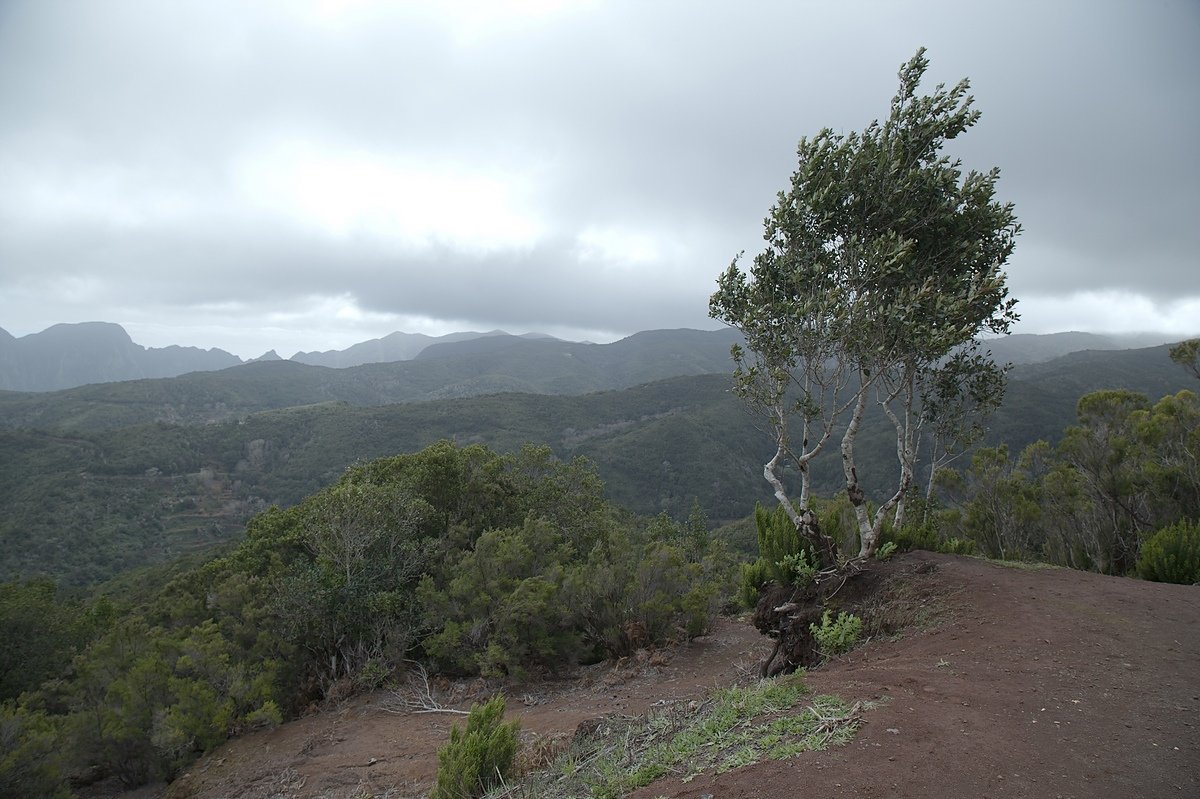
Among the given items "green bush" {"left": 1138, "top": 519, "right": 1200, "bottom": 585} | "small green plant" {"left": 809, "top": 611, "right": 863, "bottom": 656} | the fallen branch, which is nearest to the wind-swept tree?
"small green plant" {"left": 809, "top": 611, "right": 863, "bottom": 656}

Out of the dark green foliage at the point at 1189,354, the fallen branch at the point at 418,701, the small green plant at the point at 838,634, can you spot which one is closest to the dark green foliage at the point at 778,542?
the small green plant at the point at 838,634

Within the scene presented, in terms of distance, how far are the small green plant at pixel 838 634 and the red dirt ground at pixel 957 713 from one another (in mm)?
186

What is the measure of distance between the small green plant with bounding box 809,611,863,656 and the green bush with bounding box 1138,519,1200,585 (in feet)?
19.5

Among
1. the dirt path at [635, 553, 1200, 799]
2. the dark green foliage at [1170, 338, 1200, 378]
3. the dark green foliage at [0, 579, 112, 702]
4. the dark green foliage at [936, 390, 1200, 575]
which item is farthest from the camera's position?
the dark green foliage at [1170, 338, 1200, 378]


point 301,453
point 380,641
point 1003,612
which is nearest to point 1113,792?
point 1003,612

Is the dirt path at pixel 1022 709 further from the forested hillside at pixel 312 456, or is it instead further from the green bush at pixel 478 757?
the forested hillside at pixel 312 456

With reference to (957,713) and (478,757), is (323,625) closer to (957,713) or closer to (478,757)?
(478,757)

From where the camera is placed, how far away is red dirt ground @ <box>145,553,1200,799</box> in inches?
147

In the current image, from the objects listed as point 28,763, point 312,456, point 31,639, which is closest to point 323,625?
point 28,763

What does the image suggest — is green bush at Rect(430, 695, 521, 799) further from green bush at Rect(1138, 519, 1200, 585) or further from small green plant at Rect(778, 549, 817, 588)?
green bush at Rect(1138, 519, 1200, 585)

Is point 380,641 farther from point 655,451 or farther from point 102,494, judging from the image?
point 655,451

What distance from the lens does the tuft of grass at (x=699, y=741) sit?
441 centimetres

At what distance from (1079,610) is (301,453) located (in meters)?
112

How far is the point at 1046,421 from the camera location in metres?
83.9
